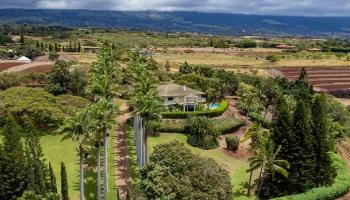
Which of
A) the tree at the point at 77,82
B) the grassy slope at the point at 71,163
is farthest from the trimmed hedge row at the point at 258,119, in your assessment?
the tree at the point at 77,82

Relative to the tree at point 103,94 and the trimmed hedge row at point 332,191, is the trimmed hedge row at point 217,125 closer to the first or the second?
the tree at point 103,94

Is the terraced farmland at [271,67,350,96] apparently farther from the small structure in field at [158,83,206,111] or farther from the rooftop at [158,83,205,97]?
the rooftop at [158,83,205,97]

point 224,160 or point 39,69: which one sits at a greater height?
point 39,69

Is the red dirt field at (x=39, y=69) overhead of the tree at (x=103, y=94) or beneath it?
beneath

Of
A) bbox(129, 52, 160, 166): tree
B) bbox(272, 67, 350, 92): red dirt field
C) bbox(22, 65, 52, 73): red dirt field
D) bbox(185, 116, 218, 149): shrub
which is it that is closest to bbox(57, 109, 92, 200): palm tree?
bbox(129, 52, 160, 166): tree

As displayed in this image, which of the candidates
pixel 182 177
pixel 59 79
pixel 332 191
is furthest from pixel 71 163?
pixel 59 79

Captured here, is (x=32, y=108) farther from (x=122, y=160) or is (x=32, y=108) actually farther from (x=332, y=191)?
(x=332, y=191)
